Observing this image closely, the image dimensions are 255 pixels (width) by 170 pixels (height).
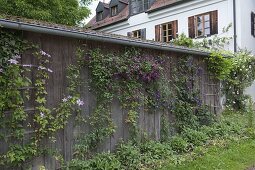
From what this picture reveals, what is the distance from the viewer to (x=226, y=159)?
678 centimetres

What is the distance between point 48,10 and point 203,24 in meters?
9.21

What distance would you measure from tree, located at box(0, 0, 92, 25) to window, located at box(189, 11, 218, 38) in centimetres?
654

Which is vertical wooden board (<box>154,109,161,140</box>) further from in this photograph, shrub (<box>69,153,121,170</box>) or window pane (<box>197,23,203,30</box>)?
window pane (<box>197,23,203,30</box>)

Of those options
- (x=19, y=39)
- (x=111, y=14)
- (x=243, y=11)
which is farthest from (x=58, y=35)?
(x=111, y=14)

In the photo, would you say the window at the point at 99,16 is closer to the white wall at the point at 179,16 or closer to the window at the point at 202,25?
the white wall at the point at 179,16

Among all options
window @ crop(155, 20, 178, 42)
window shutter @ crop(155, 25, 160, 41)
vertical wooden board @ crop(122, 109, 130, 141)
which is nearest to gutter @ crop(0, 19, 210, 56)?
vertical wooden board @ crop(122, 109, 130, 141)

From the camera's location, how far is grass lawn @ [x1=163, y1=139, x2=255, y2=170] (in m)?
6.23

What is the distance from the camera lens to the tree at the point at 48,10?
52.6ft

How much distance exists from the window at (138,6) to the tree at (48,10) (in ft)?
18.6

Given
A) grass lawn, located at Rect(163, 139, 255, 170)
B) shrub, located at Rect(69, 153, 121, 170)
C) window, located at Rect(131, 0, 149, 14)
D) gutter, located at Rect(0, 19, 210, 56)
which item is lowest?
grass lawn, located at Rect(163, 139, 255, 170)

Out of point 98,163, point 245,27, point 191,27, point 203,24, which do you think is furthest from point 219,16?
point 98,163

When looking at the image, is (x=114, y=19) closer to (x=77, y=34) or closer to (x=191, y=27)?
(x=191, y=27)

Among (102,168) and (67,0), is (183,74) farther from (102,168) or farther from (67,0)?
(67,0)

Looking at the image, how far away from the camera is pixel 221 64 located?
33.4ft
